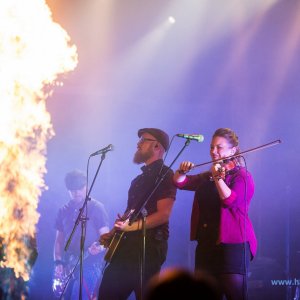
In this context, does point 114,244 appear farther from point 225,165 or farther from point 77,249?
point 77,249

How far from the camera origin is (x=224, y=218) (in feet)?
13.5

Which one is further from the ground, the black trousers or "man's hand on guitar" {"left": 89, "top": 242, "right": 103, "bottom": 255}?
"man's hand on guitar" {"left": 89, "top": 242, "right": 103, "bottom": 255}

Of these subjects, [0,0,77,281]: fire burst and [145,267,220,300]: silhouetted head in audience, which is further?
[0,0,77,281]: fire burst

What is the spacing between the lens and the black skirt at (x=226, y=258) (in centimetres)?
403

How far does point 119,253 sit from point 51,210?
16.5ft

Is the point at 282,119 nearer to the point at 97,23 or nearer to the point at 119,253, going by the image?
the point at 97,23

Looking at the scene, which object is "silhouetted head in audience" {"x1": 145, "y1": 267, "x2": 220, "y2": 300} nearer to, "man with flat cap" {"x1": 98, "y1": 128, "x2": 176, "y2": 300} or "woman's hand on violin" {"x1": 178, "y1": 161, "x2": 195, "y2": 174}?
"woman's hand on violin" {"x1": 178, "y1": 161, "x2": 195, "y2": 174}

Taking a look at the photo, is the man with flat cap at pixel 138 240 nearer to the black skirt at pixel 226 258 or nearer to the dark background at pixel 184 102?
the black skirt at pixel 226 258

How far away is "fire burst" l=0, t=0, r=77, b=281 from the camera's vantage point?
5.21 metres

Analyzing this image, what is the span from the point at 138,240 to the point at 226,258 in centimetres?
90

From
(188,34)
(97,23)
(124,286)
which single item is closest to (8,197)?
(124,286)

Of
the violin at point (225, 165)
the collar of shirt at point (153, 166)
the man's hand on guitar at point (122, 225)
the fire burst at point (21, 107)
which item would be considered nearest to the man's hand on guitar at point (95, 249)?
the fire burst at point (21, 107)

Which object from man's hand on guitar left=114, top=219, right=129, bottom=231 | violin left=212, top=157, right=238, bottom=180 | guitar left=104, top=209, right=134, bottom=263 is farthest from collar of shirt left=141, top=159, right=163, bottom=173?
violin left=212, top=157, right=238, bottom=180

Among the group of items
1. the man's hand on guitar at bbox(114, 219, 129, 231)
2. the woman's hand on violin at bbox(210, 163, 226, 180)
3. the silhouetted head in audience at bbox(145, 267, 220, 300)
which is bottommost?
the silhouetted head in audience at bbox(145, 267, 220, 300)
